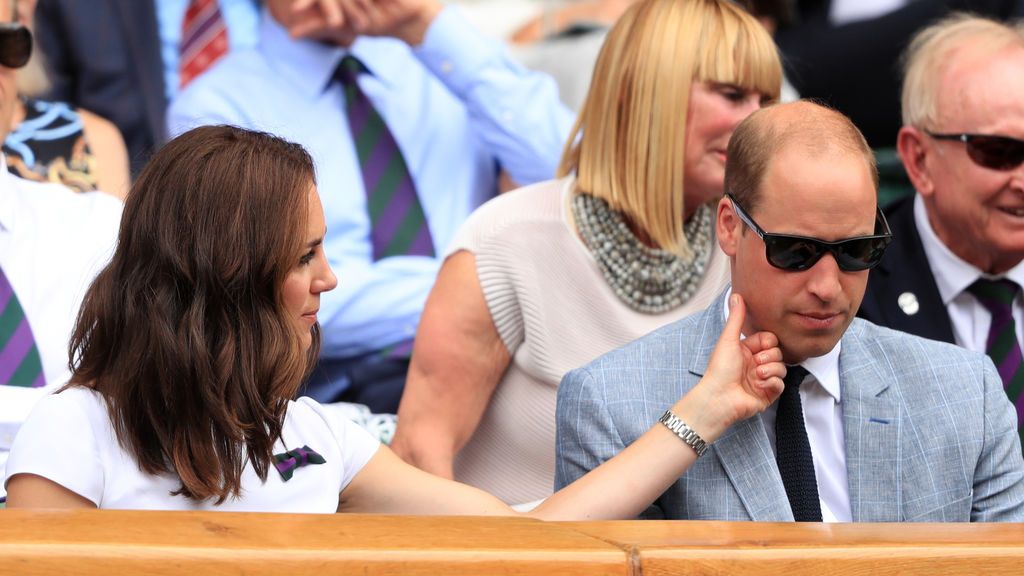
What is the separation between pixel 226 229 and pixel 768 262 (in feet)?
2.47

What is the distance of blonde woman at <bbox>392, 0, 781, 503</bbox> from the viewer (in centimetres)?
289

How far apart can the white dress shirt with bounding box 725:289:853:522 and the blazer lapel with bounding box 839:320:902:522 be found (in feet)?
0.06

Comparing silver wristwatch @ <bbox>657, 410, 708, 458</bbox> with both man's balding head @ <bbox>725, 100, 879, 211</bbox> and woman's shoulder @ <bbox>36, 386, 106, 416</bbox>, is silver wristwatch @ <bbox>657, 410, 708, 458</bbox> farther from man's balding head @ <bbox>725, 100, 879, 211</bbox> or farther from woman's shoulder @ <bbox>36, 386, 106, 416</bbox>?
woman's shoulder @ <bbox>36, 386, 106, 416</bbox>

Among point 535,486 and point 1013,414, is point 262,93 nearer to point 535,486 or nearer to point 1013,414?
point 535,486

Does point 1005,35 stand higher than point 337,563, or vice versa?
point 337,563

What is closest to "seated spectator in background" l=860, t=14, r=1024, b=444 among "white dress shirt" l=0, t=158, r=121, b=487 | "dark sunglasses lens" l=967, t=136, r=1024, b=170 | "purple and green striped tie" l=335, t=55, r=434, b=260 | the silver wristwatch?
"dark sunglasses lens" l=967, t=136, r=1024, b=170

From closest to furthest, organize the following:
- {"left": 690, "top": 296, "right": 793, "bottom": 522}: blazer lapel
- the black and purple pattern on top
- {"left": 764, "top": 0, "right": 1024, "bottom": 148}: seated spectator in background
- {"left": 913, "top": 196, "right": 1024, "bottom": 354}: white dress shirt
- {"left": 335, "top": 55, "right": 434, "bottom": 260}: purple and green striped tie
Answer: the black and purple pattern on top, {"left": 690, "top": 296, "right": 793, "bottom": 522}: blazer lapel, {"left": 913, "top": 196, "right": 1024, "bottom": 354}: white dress shirt, {"left": 335, "top": 55, "right": 434, "bottom": 260}: purple and green striped tie, {"left": 764, "top": 0, "right": 1024, "bottom": 148}: seated spectator in background

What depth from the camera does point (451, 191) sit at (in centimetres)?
367

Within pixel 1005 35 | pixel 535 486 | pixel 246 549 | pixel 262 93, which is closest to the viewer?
pixel 246 549

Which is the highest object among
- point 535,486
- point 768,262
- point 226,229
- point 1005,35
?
point 226,229

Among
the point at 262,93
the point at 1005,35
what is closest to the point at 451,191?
the point at 262,93

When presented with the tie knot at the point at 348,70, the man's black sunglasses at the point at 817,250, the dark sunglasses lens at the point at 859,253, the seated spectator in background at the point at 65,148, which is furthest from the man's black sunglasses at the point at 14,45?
→ the dark sunglasses lens at the point at 859,253

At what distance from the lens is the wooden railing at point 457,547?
4.78ft

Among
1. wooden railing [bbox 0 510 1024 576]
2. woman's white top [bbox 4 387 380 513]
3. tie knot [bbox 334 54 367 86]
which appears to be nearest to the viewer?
wooden railing [bbox 0 510 1024 576]
